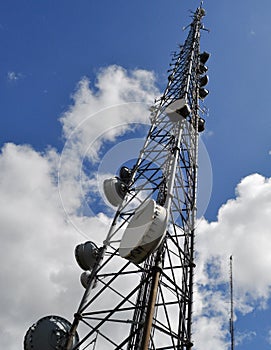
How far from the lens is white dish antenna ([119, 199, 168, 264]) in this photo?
8938mm

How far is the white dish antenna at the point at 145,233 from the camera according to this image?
29.3 ft

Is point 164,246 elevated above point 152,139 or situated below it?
below

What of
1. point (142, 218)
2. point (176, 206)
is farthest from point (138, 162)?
point (142, 218)

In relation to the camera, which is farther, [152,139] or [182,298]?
[152,139]

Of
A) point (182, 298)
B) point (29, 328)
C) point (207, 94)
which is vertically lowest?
point (29, 328)

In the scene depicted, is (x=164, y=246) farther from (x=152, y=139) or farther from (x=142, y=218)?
(x=152, y=139)

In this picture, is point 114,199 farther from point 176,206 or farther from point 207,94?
point 207,94

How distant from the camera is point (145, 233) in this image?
9.00m

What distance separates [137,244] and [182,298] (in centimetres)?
258

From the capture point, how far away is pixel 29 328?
9688 mm

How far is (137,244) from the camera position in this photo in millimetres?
9078

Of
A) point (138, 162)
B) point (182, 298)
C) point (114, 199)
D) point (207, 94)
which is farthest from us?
point (207, 94)

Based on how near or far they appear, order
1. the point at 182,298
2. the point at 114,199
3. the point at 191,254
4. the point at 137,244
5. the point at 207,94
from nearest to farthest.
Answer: the point at 137,244 < the point at 182,298 < the point at 191,254 < the point at 114,199 < the point at 207,94

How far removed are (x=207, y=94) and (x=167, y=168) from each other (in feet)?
23.9
